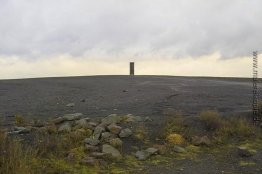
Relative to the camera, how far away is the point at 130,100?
15.3 meters

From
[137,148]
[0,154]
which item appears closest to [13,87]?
[137,148]

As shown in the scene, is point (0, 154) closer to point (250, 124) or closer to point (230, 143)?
point (230, 143)

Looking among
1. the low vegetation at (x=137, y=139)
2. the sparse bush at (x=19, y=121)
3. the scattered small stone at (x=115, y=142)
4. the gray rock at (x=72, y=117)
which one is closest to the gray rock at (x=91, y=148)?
the low vegetation at (x=137, y=139)

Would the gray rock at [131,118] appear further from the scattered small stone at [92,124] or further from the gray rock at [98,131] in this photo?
the gray rock at [98,131]

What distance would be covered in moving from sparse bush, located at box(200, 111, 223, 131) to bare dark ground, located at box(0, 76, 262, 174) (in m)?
1.03

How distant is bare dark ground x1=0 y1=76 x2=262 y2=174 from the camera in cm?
1037

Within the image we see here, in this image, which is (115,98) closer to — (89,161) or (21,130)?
(21,130)

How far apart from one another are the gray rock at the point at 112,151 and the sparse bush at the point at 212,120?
292 centimetres

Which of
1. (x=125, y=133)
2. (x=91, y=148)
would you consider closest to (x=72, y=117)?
(x=125, y=133)

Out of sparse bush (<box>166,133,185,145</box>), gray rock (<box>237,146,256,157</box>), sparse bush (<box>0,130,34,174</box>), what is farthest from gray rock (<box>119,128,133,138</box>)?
sparse bush (<box>0,130,34,174</box>)

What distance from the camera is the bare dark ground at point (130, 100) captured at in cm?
1037

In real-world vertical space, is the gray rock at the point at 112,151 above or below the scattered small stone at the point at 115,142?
below

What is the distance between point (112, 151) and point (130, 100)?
548 centimetres

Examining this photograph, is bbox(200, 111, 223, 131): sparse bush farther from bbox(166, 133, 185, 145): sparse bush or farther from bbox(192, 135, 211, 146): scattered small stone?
bbox(166, 133, 185, 145): sparse bush
